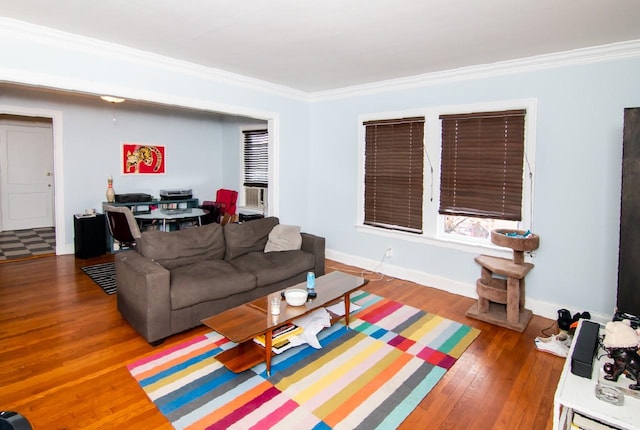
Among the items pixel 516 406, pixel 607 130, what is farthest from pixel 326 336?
pixel 607 130

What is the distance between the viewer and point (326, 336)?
10.5 feet

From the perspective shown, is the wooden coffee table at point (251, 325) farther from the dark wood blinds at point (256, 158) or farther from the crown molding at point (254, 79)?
the dark wood blinds at point (256, 158)

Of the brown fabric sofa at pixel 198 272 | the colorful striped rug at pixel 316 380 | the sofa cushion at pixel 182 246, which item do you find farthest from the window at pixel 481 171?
the sofa cushion at pixel 182 246

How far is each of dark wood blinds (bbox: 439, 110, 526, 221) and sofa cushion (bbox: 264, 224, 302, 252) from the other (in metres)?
1.77

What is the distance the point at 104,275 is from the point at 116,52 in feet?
9.26

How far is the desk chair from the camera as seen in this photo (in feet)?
15.8

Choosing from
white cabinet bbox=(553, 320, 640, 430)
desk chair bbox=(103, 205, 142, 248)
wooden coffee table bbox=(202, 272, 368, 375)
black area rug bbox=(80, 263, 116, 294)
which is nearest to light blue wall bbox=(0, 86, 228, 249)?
black area rug bbox=(80, 263, 116, 294)

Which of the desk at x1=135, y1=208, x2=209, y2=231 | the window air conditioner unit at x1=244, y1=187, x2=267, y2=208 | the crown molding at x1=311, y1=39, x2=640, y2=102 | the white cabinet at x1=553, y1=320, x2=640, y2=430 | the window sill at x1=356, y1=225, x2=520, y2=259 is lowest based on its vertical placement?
the white cabinet at x1=553, y1=320, x2=640, y2=430

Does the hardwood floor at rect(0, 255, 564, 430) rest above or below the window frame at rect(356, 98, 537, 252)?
below

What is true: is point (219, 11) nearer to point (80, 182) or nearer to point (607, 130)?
point (607, 130)

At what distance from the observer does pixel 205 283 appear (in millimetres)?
3260

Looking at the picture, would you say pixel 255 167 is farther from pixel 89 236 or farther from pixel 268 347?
pixel 268 347

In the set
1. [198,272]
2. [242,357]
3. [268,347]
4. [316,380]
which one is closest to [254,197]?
[198,272]

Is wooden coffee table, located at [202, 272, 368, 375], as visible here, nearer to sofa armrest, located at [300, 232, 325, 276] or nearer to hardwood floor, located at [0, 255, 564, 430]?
hardwood floor, located at [0, 255, 564, 430]
